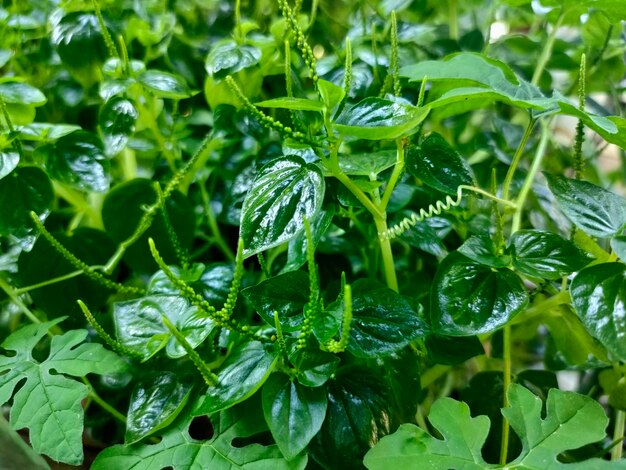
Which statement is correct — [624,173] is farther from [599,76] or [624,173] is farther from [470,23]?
[470,23]

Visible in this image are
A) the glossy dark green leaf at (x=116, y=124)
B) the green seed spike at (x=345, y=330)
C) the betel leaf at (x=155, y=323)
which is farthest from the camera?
the glossy dark green leaf at (x=116, y=124)

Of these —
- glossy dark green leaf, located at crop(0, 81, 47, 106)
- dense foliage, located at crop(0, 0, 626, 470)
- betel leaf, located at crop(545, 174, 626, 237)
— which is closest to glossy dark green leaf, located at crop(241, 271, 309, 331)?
dense foliage, located at crop(0, 0, 626, 470)

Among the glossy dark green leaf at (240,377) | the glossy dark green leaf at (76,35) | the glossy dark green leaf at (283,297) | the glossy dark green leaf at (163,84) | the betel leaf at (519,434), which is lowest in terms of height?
the betel leaf at (519,434)

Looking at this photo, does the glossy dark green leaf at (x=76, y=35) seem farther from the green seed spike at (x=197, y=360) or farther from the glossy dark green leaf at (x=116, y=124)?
the green seed spike at (x=197, y=360)

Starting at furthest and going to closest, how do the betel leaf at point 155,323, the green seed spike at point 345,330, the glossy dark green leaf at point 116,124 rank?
1. the glossy dark green leaf at point 116,124
2. the betel leaf at point 155,323
3. the green seed spike at point 345,330

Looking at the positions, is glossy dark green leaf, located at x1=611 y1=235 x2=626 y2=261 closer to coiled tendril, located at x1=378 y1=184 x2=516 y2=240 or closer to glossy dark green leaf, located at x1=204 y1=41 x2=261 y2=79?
coiled tendril, located at x1=378 y1=184 x2=516 y2=240

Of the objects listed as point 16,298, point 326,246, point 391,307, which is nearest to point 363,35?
point 326,246

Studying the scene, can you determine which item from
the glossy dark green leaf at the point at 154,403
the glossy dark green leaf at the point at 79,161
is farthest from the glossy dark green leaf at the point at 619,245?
the glossy dark green leaf at the point at 79,161
